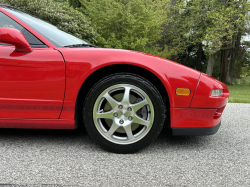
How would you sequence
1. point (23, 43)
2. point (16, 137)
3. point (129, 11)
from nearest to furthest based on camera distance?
point (23, 43)
point (16, 137)
point (129, 11)

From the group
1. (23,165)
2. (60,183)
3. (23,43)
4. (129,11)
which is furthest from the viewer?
(129,11)

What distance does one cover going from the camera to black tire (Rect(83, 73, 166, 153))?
7.01 feet

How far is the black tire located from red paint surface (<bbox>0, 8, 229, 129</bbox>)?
4.6 inches

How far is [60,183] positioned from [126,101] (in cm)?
90

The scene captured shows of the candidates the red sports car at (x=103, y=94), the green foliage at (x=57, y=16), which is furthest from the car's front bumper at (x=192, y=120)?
the green foliage at (x=57, y=16)

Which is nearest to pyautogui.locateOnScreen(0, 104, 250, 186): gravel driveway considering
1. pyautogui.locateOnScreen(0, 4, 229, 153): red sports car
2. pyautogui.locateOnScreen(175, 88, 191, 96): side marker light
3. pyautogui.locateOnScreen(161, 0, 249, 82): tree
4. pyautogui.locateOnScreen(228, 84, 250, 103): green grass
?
pyautogui.locateOnScreen(0, 4, 229, 153): red sports car

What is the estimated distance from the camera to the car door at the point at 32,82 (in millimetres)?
2125

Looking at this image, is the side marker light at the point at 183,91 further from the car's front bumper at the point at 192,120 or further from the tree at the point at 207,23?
the tree at the point at 207,23

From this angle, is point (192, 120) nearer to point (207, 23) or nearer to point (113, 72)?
point (113, 72)

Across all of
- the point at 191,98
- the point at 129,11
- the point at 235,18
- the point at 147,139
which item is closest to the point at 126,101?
the point at 147,139

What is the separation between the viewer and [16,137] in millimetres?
2641

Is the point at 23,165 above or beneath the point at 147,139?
beneath

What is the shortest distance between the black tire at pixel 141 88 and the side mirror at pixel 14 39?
29.2 inches

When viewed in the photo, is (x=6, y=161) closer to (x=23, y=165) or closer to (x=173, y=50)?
(x=23, y=165)
